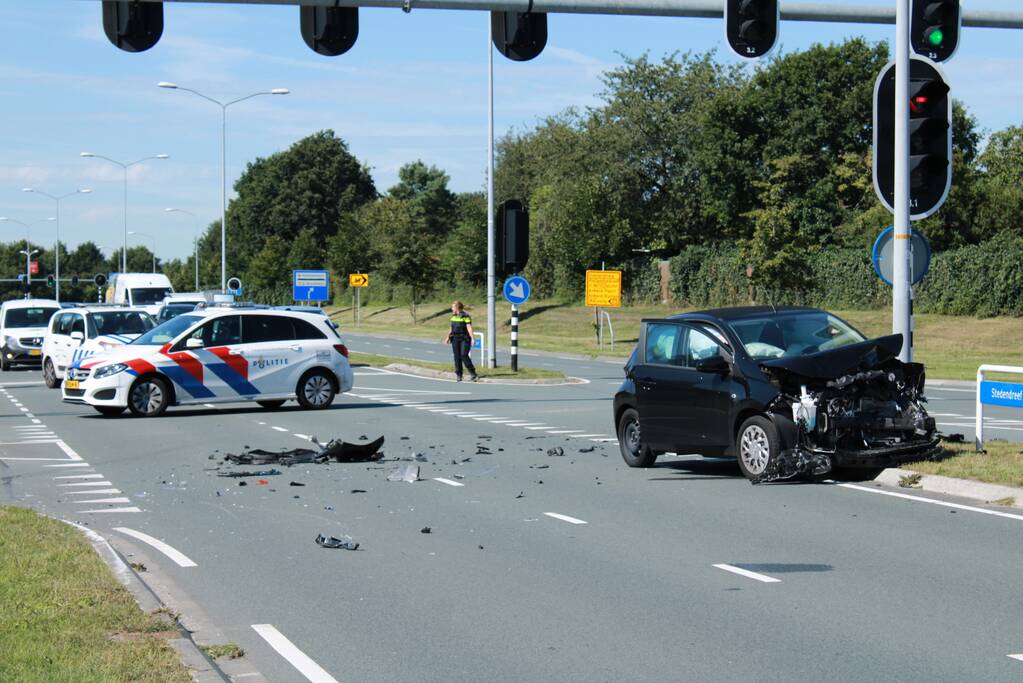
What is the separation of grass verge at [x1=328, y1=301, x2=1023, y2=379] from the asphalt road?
21900mm

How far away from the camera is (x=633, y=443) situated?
14.7 metres

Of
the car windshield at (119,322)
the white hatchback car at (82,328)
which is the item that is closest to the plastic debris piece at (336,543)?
the white hatchback car at (82,328)

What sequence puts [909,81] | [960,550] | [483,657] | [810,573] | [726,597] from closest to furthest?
[483,657] < [726,597] < [810,573] < [960,550] < [909,81]

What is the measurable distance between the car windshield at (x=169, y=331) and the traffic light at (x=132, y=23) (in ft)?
33.8

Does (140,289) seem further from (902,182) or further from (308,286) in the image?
(902,182)

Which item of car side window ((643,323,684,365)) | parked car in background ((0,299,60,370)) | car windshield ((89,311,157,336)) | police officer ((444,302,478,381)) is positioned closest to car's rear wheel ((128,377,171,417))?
police officer ((444,302,478,381))

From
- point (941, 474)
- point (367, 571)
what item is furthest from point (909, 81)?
point (367, 571)

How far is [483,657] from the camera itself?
6.52 meters

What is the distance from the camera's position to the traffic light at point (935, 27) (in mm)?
14211

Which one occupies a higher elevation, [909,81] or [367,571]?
[909,81]

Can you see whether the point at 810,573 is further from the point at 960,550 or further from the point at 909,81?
the point at 909,81

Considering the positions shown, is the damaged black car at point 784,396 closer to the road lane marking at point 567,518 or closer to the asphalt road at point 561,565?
the asphalt road at point 561,565

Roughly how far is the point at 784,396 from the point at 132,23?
721 cm

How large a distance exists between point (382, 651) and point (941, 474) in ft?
24.1
